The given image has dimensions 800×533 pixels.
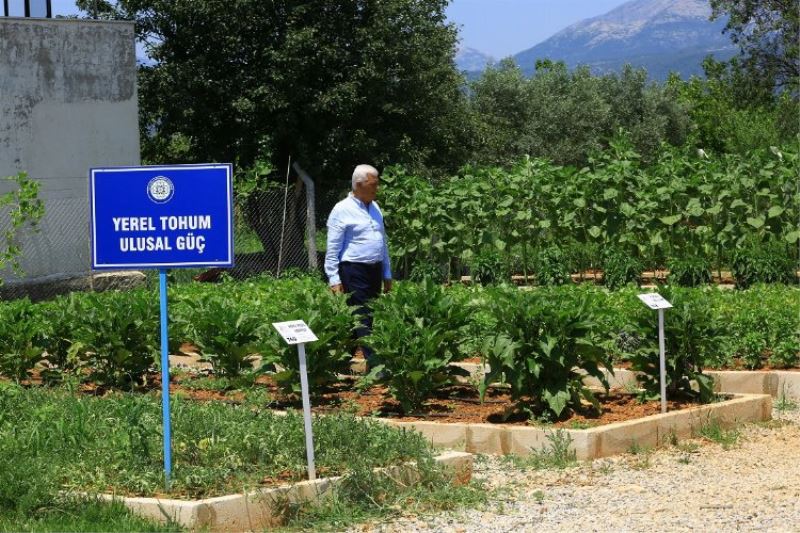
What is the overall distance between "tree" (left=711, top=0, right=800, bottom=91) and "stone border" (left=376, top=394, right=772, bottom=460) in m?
33.8

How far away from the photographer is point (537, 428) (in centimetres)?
888

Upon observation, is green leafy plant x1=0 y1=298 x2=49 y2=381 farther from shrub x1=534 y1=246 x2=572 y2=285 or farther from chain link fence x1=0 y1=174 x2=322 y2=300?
shrub x1=534 y1=246 x2=572 y2=285

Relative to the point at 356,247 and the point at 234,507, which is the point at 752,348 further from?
the point at 234,507

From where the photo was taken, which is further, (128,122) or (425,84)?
(425,84)

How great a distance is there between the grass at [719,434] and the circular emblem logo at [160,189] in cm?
416

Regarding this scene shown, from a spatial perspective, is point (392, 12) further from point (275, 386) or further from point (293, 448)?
point (293, 448)

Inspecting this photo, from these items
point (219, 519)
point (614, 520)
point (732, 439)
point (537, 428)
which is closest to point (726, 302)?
point (732, 439)

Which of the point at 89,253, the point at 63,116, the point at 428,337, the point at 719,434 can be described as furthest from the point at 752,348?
the point at 63,116

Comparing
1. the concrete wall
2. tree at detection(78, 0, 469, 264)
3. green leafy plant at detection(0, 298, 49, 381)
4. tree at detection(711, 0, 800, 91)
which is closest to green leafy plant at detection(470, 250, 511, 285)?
tree at detection(78, 0, 469, 264)

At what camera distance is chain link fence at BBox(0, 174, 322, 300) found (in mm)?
20547

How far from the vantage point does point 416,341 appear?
30.9 ft

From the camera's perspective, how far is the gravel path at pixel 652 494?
274 inches

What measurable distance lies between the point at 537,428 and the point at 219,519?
2786 millimetres

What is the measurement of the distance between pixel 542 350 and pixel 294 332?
2127mm
